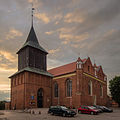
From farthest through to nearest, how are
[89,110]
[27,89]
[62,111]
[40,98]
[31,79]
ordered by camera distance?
Answer: [40,98]
[31,79]
[27,89]
[89,110]
[62,111]

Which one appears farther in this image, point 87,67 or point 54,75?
point 54,75

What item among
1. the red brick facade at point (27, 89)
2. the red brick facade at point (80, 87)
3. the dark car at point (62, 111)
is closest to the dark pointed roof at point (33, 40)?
the red brick facade at point (27, 89)

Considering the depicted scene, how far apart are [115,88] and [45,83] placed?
2604 centimetres

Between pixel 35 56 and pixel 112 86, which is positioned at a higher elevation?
pixel 35 56

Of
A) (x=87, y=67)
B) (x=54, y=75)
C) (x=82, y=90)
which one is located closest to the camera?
(x=82, y=90)

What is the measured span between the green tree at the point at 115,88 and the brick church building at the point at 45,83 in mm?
6431

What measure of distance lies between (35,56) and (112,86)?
1185 inches

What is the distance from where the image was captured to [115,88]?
182ft

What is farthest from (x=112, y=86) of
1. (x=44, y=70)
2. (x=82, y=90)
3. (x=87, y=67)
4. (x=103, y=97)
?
(x=44, y=70)

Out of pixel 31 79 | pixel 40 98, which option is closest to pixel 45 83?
pixel 40 98

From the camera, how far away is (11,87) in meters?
47.6

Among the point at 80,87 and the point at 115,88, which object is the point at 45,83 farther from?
the point at 115,88

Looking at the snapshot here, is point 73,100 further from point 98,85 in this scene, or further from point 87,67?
point 98,85

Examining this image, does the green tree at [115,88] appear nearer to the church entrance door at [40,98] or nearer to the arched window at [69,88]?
the arched window at [69,88]
